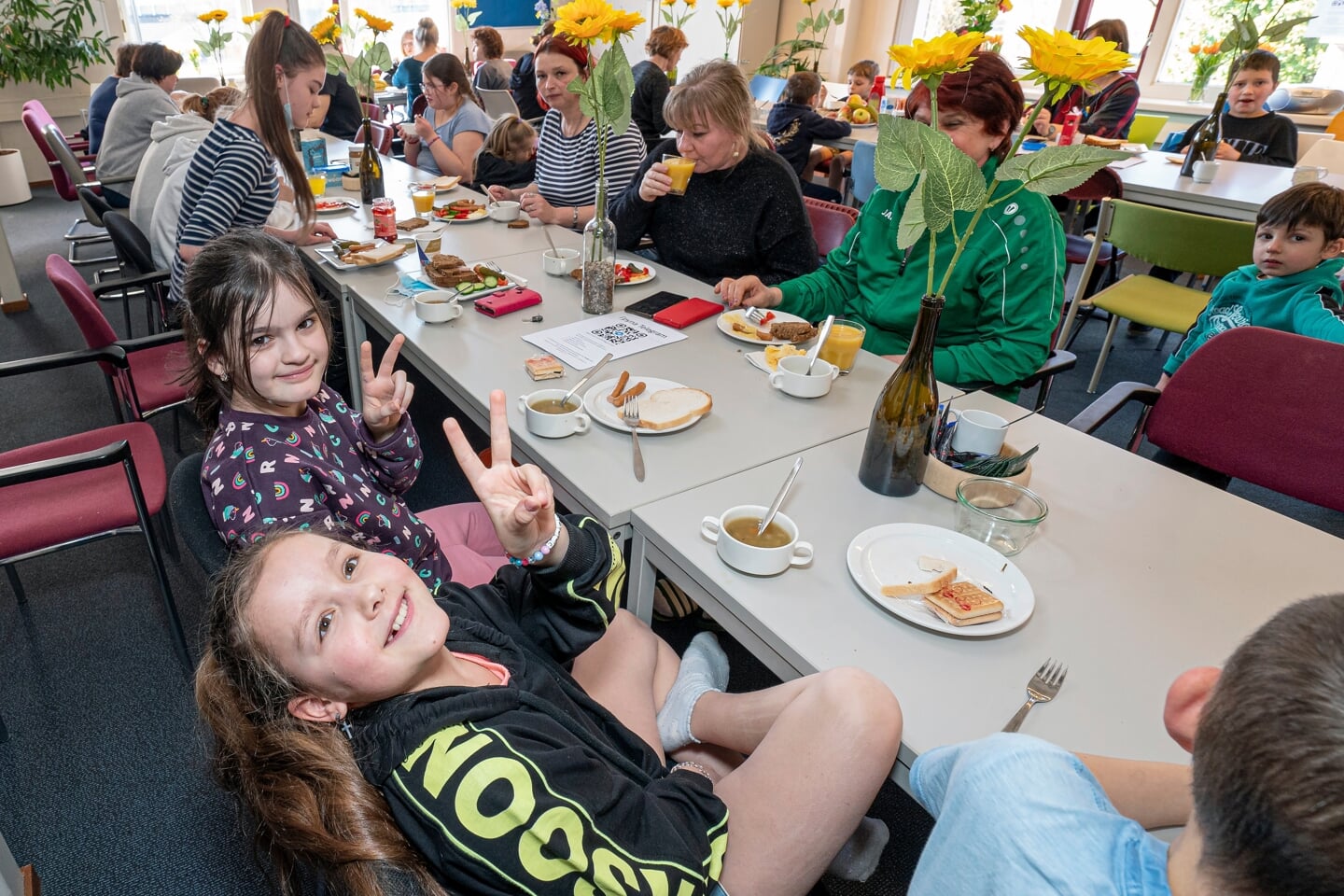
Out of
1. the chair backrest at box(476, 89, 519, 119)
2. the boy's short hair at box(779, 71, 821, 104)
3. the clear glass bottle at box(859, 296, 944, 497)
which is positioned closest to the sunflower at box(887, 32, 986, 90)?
the clear glass bottle at box(859, 296, 944, 497)

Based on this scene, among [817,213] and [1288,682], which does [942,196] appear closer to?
[1288,682]

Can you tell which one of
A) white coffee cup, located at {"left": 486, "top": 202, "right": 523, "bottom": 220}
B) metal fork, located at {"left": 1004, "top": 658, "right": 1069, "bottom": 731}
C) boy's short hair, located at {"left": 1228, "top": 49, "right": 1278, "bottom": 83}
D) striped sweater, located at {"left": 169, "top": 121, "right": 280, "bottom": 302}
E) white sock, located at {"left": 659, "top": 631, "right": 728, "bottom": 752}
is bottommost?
white sock, located at {"left": 659, "top": 631, "right": 728, "bottom": 752}

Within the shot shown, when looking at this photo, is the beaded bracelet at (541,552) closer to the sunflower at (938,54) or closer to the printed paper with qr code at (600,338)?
the printed paper with qr code at (600,338)

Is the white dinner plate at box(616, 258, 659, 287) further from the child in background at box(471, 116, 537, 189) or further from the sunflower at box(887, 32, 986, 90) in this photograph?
the child in background at box(471, 116, 537, 189)

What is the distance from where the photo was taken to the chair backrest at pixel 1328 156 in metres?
4.10

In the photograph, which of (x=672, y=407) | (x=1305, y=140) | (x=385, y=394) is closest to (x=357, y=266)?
(x=385, y=394)

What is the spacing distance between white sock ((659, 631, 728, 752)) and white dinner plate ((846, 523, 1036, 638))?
0.41 m

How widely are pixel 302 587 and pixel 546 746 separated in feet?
1.07

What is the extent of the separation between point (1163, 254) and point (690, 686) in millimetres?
2659

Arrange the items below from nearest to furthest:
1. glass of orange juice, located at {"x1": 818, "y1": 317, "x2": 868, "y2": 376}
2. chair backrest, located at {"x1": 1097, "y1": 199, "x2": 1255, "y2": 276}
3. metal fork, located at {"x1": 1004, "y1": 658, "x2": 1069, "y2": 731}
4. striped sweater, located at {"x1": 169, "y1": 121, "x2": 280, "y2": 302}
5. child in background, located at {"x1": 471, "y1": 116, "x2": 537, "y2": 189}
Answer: metal fork, located at {"x1": 1004, "y1": 658, "x2": 1069, "y2": 731} < glass of orange juice, located at {"x1": 818, "y1": 317, "x2": 868, "y2": 376} < striped sweater, located at {"x1": 169, "y1": 121, "x2": 280, "y2": 302} < chair backrest, located at {"x1": 1097, "y1": 199, "x2": 1255, "y2": 276} < child in background, located at {"x1": 471, "y1": 116, "x2": 537, "y2": 189}

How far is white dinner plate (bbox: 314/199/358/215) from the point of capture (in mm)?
2715

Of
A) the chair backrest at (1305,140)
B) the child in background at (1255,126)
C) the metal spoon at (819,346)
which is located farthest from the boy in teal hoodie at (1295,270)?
the chair backrest at (1305,140)

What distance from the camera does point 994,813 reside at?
626 mm

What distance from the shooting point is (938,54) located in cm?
101
